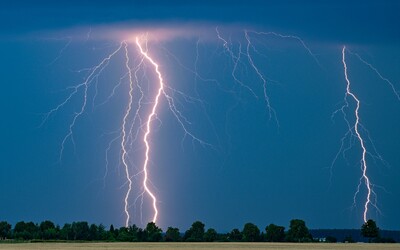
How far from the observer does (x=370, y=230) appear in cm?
7700

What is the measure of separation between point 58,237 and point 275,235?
15.3 metres

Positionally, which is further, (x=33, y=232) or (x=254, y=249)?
(x=33, y=232)

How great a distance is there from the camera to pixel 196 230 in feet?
252

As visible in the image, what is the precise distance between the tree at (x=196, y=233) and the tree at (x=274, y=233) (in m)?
4.64

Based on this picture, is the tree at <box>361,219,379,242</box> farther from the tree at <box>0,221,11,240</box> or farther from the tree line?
the tree at <box>0,221,11,240</box>

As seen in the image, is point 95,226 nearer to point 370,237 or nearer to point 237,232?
point 237,232

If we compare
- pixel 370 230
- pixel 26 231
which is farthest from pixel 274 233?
pixel 26 231

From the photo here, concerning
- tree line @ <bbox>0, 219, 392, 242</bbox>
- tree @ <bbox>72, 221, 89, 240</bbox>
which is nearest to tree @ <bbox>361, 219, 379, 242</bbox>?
tree line @ <bbox>0, 219, 392, 242</bbox>

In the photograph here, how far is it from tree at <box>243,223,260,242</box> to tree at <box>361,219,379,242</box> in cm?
796

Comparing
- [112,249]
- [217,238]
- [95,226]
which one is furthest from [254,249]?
[95,226]

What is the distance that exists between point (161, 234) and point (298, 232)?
980cm

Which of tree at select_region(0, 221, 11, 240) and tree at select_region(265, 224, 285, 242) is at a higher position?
tree at select_region(0, 221, 11, 240)

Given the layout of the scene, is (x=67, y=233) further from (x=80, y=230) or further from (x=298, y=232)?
(x=298, y=232)

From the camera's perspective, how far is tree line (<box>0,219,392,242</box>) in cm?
7394
